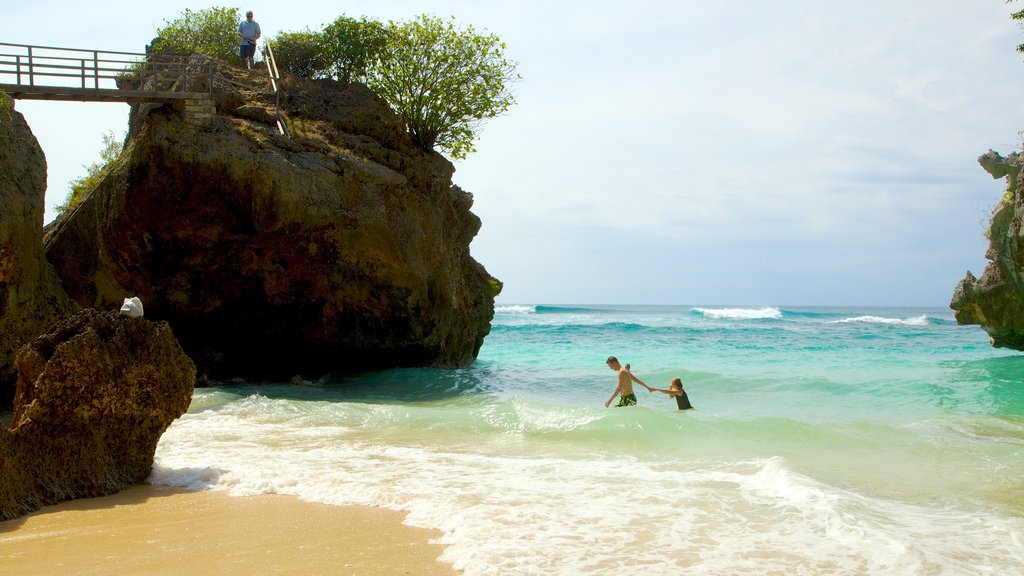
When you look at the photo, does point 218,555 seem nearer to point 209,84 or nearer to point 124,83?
point 209,84

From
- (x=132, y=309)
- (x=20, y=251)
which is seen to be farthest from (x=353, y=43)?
(x=132, y=309)

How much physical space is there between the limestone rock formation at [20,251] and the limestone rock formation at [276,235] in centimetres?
252

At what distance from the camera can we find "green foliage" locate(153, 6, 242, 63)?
20.0m

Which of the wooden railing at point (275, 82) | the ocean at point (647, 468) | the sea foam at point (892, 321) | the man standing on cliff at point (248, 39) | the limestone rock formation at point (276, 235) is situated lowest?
the ocean at point (647, 468)

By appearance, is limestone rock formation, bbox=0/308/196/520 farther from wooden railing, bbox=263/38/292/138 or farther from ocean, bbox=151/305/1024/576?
wooden railing, bbox=263/38/292/138

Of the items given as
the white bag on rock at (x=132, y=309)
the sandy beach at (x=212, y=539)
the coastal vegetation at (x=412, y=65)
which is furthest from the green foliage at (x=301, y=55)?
the sandy beach at (x=212, y=539)

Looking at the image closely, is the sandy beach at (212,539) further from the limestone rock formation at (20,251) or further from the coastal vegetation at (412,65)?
the coastal vegetation at (412,65)

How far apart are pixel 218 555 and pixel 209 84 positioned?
12.3 m

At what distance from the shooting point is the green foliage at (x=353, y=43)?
19.0 meters

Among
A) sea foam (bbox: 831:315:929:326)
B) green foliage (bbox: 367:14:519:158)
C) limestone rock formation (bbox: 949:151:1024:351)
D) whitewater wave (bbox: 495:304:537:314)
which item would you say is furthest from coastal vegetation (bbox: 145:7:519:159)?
whitewater wave (bbox: 495:304:537:314)

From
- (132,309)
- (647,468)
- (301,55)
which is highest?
(301,55)

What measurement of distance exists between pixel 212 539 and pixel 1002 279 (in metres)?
21.3

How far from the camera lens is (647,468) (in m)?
8.48

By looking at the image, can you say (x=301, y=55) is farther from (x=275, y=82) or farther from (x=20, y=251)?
(x=20, y=251)
